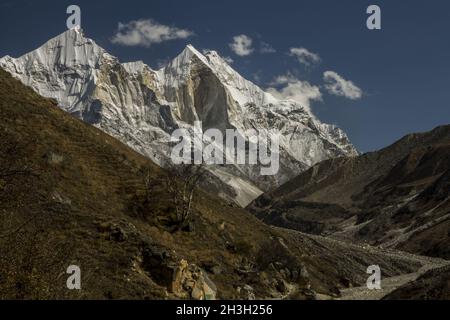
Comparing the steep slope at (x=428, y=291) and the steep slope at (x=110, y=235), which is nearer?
the steep slope at (x=428, y=291)

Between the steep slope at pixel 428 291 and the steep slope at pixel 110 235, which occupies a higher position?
the steep slope at pixel 110 235

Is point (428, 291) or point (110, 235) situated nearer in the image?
point (428, 291)

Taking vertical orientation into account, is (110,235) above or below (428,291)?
above

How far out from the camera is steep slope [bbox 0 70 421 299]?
2373cm

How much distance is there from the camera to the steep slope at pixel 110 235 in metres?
23.7

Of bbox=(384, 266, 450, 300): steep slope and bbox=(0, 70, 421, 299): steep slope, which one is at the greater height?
bbox=(0, 70, 421, 299): steep slope

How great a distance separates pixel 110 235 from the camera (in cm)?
3225

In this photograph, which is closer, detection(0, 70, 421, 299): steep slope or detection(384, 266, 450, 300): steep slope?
detection(384, 266, 450, 300): steep slope

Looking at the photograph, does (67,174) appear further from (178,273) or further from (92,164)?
(178,273)

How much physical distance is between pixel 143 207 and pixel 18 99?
49.7 feet
